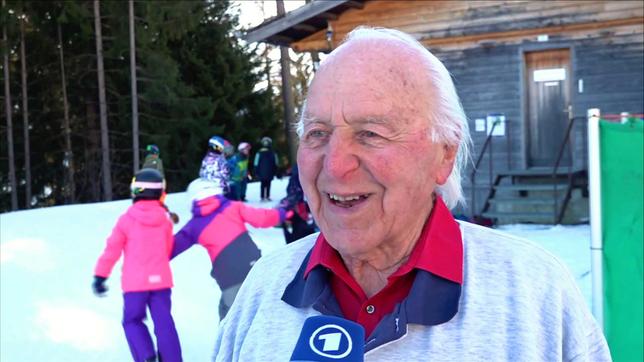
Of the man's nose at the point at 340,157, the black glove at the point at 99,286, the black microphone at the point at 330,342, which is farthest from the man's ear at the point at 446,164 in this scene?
the black glove at the point at 99,286

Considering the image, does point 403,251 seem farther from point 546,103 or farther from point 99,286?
point 546,103

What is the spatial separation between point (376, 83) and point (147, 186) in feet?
15.8

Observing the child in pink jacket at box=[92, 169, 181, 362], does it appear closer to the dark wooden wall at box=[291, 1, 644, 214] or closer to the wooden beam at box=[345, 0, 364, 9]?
the wooden beam at box=[345, 0, 364, 9]

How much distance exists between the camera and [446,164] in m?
1.96

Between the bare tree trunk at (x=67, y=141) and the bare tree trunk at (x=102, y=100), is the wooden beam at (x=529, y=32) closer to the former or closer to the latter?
the bare tree trunk at (x=102, y=100)

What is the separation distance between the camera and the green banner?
4895 millimetres

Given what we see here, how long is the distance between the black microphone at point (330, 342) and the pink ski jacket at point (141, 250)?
4.72 meters

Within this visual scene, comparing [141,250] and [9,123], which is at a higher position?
[9,123]

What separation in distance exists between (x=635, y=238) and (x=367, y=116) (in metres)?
3.71

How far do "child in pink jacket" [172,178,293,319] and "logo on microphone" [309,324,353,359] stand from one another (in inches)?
180

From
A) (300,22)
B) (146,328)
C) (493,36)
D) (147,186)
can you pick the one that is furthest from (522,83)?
(146,328)

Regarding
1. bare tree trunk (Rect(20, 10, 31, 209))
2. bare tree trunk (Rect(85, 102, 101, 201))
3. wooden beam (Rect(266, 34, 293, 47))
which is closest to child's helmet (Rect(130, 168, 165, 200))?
wooden beam (Rect(266, 34, 293, 47))

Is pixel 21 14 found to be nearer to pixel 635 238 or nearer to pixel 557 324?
pixel 635 238

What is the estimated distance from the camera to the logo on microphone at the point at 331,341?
152cm
